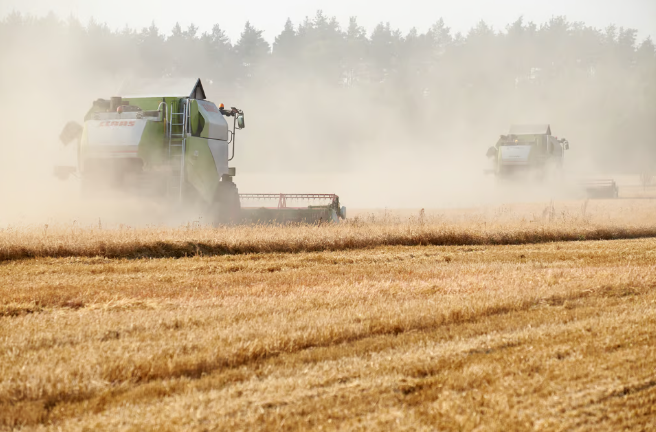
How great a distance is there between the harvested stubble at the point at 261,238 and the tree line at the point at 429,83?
3266 cm

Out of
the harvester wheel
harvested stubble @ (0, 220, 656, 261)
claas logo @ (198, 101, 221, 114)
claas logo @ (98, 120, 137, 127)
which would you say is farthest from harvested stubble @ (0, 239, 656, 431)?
claas logo @ (198, 101, 221, 114)

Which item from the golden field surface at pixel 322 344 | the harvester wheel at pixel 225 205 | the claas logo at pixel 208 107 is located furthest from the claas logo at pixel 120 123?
the golden field surface at pixel 322 344

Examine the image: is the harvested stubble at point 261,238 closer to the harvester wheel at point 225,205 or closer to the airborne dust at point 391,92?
the harvester wheel at point 225,205

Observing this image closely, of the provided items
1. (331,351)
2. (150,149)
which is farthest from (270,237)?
(331,351)

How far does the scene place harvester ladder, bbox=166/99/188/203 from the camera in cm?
1262

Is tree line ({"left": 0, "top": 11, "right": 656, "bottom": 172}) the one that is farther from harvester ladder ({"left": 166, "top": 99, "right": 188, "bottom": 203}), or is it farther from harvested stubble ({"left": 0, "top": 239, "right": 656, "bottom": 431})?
harvested stubble ({"left": 0, "top": 239, "right": 656, "bottom": 431})

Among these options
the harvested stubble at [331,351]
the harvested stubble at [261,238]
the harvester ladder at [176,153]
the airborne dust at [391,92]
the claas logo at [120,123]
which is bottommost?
the harvested stubble at [331,351]

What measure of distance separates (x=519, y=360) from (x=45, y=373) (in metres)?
2.85

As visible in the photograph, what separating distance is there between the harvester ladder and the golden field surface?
3352mm

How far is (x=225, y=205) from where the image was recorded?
46.4 feet

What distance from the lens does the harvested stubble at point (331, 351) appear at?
11.6 feet

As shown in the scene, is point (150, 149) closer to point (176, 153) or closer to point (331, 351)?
point (176, 153)

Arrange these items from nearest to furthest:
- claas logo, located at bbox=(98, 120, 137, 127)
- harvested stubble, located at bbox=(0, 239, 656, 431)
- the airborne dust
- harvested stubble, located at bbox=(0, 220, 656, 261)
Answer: harvested stubble, located at bbox=(0, 239, 656, 431)
harvested stubble, located at bbox=(0, 220, 656, 261)
claas logo, located at bbox=(98, 120, 137, 127)
the airborne dust

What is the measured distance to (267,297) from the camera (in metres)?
6.48
